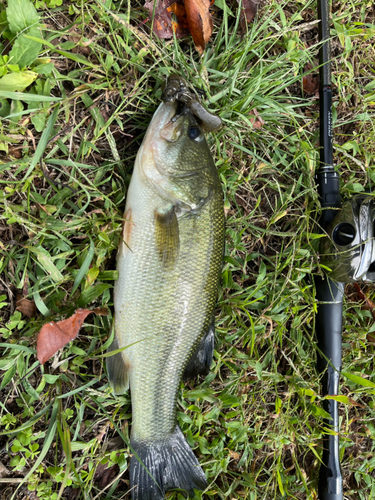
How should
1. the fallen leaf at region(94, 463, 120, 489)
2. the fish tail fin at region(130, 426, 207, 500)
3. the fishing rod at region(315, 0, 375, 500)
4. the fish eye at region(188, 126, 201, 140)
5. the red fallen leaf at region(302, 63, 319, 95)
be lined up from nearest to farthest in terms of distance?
the fish eye at region(188, 126, 201, 140), the fish tail fin at region(130, 426, 207, 500), the fallen leaf at region(94, 463, 120, 489), the fishing rod at region(315, 0, 375, 500), the red fallen leaf at region(302, 63, 319, 95)

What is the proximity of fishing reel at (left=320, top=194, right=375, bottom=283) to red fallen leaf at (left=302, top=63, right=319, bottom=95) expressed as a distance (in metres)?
0.93

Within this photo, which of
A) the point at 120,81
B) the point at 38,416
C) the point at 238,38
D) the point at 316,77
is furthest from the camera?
the point at 316,77

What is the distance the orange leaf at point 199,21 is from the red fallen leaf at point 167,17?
78 mm

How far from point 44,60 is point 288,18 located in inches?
73.2

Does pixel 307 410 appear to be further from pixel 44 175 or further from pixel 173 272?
pixel 44 175

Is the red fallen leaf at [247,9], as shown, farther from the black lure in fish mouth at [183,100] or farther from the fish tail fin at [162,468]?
the fish tail fin at [162,468]

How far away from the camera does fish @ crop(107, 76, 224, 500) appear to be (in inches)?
84.1

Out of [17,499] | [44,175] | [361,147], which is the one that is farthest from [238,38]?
[17,499]

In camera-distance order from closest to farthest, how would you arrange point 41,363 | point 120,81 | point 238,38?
point 41,363 → point 120,81 → point 238,38

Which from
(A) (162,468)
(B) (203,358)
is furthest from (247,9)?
(A) (162,468)

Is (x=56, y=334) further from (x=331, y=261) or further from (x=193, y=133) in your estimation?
(x=331, y=261)

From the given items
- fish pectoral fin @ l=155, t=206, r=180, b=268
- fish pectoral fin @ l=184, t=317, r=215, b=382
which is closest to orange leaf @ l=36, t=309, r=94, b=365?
fish pectoral fin @ l=155, t=206, r=180, b=268

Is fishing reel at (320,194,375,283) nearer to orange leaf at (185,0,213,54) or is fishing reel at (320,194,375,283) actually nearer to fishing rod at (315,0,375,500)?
fishing rod at (315,0,375,500)

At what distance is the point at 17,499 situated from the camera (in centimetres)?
228
